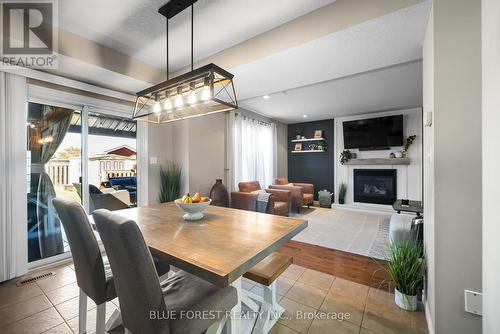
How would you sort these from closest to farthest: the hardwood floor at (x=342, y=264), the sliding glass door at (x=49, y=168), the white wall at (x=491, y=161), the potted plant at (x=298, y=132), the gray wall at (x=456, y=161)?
the white wall at (x=491, y=161)
the gray wall at (x=456, y=161)
the hardwood floor at (x=342, y=264)
the sliding glass door at (x=49, y=168)
the potted plant at (x=298, y=132)

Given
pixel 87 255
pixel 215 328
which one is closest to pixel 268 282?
pixel 215 328

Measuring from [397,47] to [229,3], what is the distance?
1.65 meters

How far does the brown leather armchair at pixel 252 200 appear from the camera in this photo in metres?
4.08

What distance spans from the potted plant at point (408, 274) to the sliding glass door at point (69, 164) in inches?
142

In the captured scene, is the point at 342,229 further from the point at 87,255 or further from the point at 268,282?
the point at 87,255

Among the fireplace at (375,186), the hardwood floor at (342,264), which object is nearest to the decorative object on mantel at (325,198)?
the fireplace at (375,186)

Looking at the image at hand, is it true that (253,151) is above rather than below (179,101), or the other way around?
below

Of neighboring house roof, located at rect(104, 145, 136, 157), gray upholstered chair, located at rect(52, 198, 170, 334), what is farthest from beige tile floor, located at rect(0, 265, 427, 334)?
neighboring house roof, located at rect(104, 145, 136, 157)

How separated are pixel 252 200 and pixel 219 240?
283 cm

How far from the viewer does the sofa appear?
3.44m

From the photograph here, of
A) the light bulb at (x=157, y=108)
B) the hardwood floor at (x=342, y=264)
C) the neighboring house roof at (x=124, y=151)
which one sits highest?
the light bulb at (x=157, y=108)

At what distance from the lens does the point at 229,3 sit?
1833 mm

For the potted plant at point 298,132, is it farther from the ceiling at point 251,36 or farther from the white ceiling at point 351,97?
the ceiling at point 251,36

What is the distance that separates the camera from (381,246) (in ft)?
10.4
